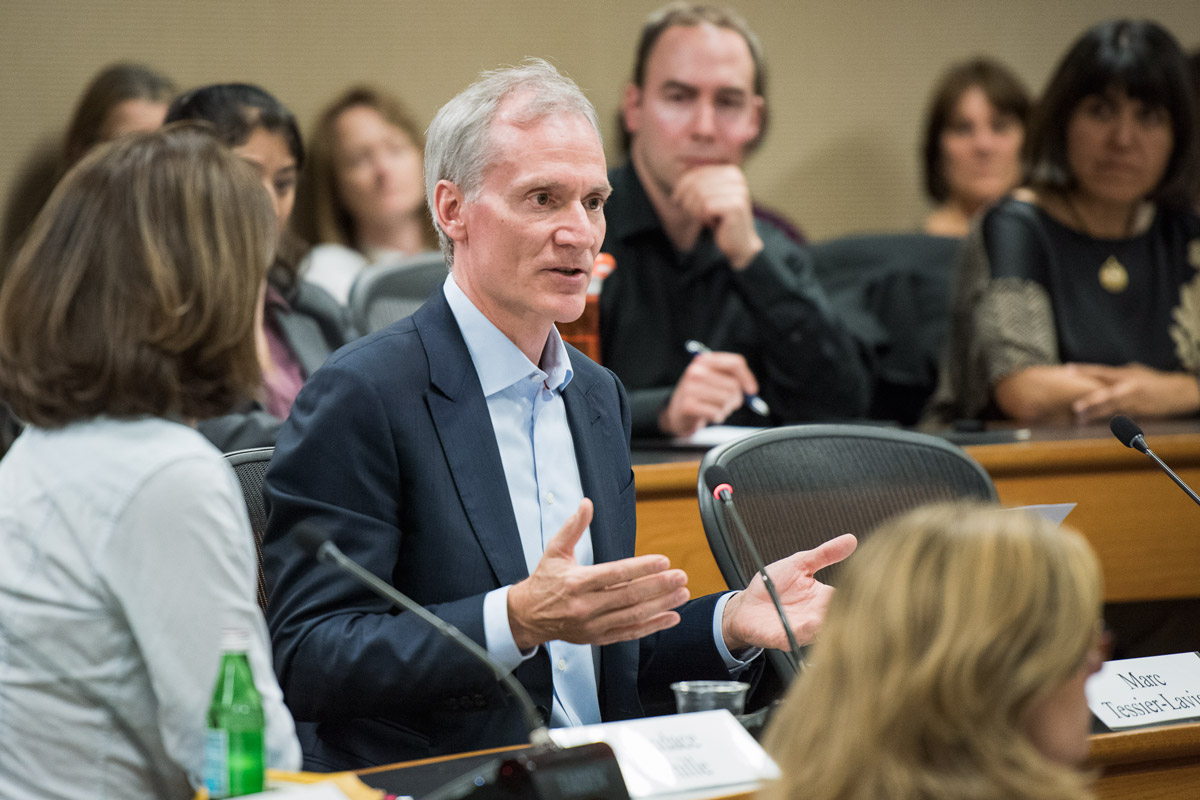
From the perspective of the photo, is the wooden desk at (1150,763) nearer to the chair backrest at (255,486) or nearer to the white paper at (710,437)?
the chair backrest at (255,486)

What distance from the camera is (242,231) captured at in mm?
1188

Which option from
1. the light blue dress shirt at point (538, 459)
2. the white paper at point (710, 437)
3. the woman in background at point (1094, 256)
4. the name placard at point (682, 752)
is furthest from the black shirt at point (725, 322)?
the name placard at point (682, 752)

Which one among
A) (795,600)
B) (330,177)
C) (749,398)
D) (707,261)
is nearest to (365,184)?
(330,177)

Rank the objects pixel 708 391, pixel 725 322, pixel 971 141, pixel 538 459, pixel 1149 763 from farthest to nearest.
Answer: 1. pixel 971 141
2. pixel 725 322
3. pixel 708 391
4. pixel 538 459
5. pixel 1149 763

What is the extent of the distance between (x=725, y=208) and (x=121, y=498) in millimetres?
2039

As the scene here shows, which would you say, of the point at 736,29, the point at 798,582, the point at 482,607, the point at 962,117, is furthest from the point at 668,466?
the point at 962,117

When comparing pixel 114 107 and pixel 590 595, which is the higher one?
pixel 114 107

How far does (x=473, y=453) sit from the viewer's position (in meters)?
1.56

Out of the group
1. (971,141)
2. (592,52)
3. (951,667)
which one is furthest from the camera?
(592,52)

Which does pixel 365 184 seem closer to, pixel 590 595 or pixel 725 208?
pixel 725 208

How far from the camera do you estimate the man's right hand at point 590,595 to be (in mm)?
1282

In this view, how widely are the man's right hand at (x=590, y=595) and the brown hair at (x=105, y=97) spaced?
252 cm

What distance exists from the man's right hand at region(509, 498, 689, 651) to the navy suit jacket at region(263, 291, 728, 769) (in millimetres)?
90

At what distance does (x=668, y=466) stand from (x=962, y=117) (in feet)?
8.26
